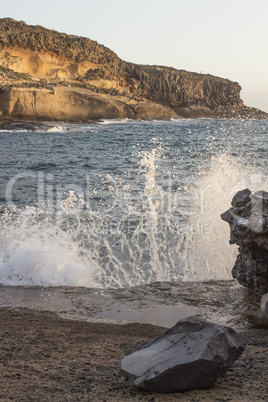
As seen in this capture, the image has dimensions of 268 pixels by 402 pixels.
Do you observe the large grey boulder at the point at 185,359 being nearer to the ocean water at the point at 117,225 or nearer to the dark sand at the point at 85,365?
the dark sand at the point at 85,365

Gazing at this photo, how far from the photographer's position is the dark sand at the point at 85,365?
101 inches

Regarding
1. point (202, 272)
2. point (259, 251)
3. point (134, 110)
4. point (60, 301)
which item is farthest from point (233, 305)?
point (134, 110)

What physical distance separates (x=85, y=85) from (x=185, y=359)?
55325mm

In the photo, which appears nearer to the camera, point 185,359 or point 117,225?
point 185,359

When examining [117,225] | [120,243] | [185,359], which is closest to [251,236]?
[185,359]

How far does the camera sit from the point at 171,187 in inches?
459

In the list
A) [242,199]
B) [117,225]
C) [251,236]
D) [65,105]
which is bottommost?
[117,225]

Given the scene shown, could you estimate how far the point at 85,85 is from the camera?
55.3 meters

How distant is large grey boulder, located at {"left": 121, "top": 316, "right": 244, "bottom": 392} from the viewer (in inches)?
102

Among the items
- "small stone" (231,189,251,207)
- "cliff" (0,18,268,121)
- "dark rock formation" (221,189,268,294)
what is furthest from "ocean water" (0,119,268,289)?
"cliff" (0,18,268,121)

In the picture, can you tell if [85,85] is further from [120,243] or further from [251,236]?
[251,236]

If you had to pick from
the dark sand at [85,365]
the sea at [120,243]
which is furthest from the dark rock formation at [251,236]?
the dark sand at [85,365]

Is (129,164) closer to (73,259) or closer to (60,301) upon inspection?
(73,259)

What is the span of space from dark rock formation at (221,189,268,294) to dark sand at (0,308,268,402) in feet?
2.64
